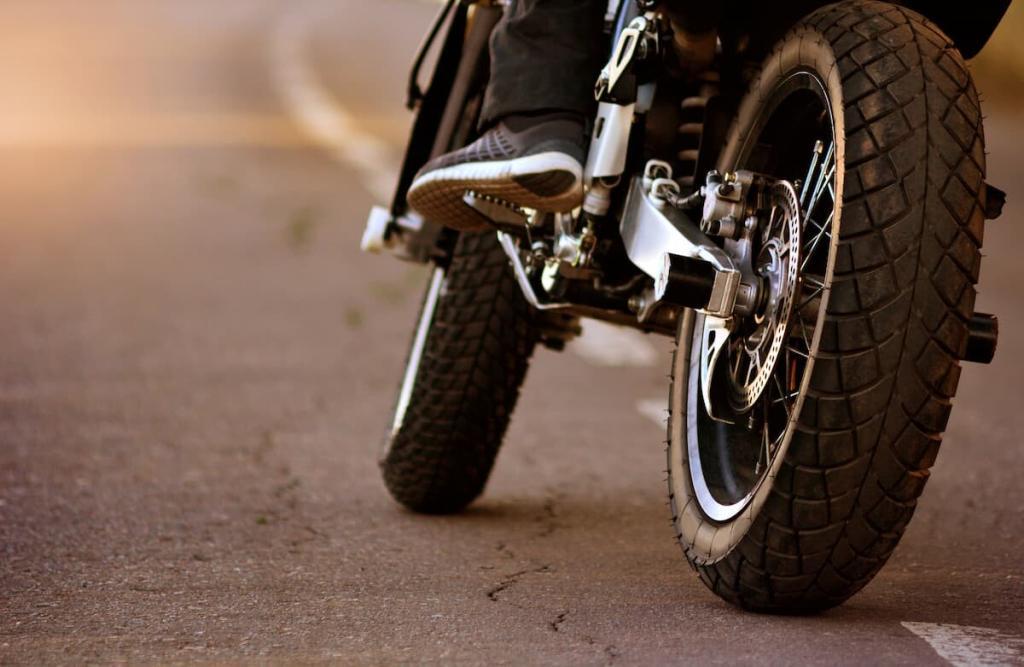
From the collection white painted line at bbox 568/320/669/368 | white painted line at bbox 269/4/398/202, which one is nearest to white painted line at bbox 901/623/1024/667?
white painted line at bbox 568/320/669/368

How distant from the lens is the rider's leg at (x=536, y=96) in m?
3.64

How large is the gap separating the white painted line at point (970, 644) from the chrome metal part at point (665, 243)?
645 mm

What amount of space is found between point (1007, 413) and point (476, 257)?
2.79m

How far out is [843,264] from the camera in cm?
279

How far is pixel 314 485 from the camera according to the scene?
505 cm

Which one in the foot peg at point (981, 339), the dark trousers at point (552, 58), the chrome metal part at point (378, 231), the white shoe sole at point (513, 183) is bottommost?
the chrome metal part at point (378, 231)

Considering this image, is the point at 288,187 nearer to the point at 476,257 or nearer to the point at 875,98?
the point at 476,257

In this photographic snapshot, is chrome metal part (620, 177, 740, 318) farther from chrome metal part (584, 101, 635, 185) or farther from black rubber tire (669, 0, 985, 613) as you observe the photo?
black rubber tire (669, 0, 985, 613)

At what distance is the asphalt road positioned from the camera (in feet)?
9.98

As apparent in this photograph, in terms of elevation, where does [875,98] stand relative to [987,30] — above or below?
below

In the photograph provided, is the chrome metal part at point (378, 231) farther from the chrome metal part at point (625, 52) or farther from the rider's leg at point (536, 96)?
the chrome metal part at point (625, 52)

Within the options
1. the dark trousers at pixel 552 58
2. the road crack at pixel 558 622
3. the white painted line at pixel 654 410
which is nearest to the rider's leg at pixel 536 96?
the dark trousers at pixel 552 58

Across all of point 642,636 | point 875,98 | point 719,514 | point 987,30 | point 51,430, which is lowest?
point 51,430

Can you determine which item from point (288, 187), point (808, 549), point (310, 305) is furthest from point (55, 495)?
point (288, 187)
